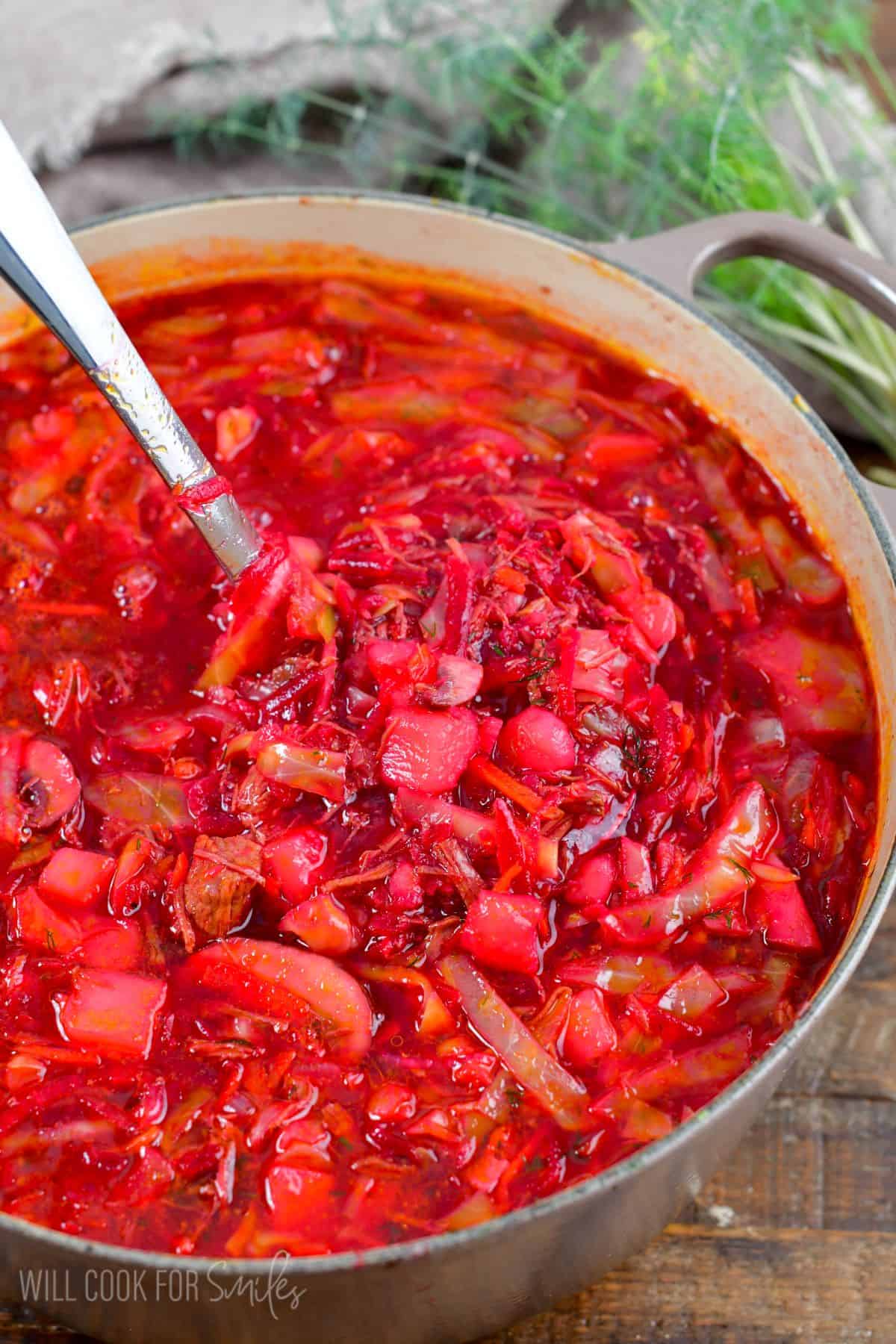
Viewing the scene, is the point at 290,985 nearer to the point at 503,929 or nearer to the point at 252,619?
the point at 503,929

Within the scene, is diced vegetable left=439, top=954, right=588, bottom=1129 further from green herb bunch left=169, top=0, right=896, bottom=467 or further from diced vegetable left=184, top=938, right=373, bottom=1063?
green herb bunch left=169, top=0, right=896, bottom=467

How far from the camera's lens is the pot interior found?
3.22m

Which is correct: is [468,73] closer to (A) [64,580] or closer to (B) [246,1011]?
(A) [64,580]

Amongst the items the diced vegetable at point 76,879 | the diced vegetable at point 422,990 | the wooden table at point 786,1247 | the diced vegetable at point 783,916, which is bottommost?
the wooden table at point 786,1247

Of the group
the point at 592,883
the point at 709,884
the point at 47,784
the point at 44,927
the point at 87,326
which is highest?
the point at 87,326

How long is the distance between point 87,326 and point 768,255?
1741 mm

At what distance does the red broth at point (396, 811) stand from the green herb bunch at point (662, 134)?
1113mm

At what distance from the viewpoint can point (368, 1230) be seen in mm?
2273

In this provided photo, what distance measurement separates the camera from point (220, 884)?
255 centimetres

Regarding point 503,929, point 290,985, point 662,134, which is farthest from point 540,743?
point 662,134

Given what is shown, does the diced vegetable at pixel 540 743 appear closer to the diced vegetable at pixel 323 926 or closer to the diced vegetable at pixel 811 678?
the diced vegetable at pixel 323 926

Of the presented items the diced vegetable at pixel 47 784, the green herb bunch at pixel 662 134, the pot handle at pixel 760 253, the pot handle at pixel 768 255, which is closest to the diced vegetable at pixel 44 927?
the diced vegetable at pixel 47 784

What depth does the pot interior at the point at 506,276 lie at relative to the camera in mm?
3217

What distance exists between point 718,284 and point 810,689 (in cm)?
189
